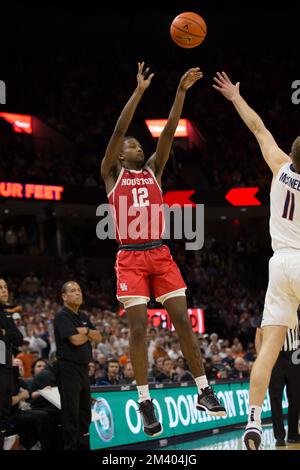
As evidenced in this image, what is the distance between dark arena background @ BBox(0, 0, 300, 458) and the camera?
2802cm

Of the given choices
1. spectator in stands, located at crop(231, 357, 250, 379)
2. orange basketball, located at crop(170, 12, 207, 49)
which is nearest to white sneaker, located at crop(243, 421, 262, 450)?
orange basketball, located at crop(170, 12, 207, 49)

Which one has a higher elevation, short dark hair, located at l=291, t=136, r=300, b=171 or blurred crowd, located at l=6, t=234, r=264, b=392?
short dark hair, located at l=291, t=136, r=300, b=171

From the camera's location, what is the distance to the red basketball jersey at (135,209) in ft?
22.6

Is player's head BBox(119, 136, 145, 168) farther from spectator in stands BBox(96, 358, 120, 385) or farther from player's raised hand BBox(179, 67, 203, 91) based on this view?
spectator in stands BBox(96, 358, 120, 385)

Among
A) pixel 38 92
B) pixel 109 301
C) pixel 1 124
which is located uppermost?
pixel 38 92

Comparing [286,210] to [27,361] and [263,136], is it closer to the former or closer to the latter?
[263,136]

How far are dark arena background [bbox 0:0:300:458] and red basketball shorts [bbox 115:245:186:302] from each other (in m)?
14.5

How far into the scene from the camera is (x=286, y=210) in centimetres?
615

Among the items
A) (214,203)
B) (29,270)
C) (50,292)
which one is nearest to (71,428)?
(50,292)

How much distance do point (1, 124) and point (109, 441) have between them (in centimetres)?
2012

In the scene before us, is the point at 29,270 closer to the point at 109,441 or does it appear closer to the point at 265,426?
the point at 265,426

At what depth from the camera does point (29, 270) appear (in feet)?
94.0

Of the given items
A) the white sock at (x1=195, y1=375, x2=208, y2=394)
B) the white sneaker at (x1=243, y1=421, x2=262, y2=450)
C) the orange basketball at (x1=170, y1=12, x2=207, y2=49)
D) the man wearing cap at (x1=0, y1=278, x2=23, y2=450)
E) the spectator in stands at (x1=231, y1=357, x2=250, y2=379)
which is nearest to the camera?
the white sneaker at (x1=243, y1=421, x2=262, y2=450)

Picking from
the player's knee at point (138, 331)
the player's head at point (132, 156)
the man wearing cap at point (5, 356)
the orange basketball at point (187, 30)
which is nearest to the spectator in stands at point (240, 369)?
the man wearing cap at point (5, 356)
